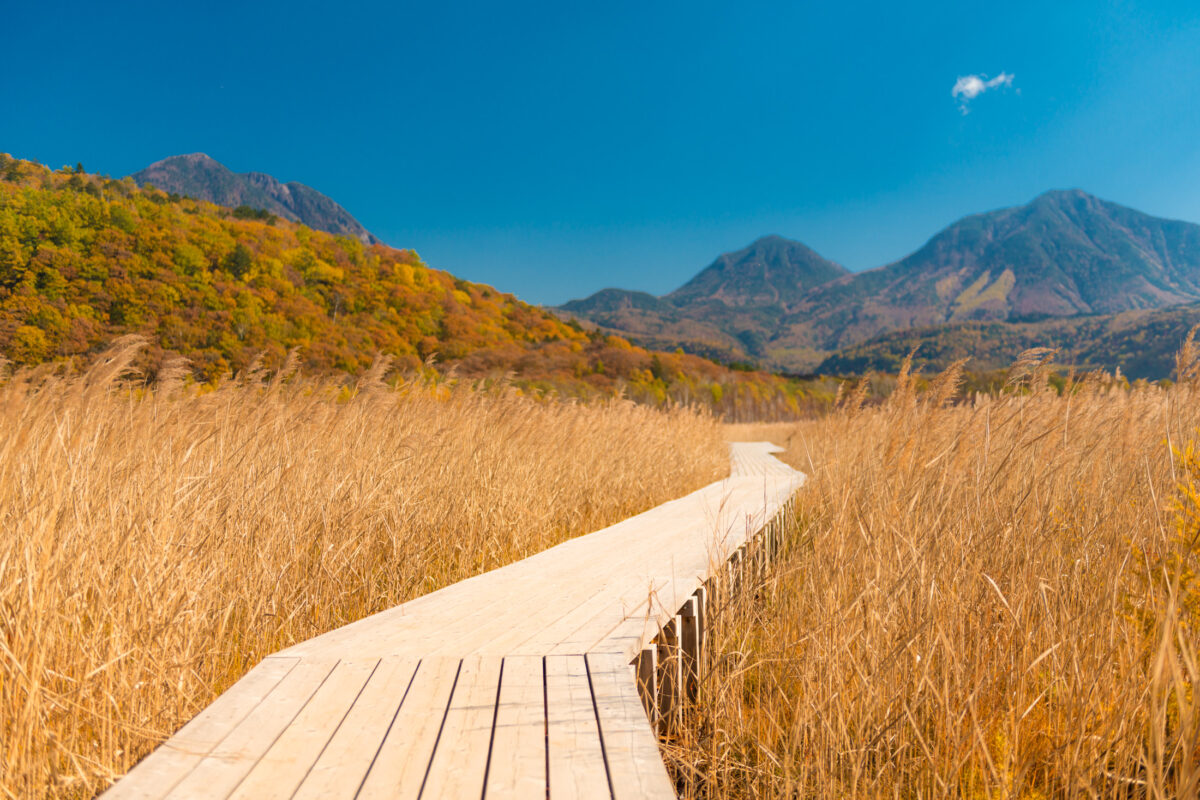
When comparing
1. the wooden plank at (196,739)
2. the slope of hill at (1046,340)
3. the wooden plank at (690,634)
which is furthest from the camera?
the slope of hill at (1046,340)

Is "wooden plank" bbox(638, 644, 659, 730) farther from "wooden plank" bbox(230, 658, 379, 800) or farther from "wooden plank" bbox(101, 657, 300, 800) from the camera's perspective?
"wooden plank" bbox(101, 657, 300, 800)

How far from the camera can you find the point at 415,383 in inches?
250

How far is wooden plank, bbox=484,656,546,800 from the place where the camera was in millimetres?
1334

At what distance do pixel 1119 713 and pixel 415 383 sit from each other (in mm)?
5948

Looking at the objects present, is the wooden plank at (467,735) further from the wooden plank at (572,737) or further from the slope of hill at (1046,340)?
the slope of hill at (1046,340)

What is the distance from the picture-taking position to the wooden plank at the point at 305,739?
130 cm

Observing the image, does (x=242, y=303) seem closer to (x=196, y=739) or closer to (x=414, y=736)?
(x=196, y=739)

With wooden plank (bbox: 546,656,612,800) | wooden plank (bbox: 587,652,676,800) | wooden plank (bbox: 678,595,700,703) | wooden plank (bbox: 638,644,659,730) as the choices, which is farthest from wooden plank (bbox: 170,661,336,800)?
wooden plank (bbox: 678,595,700,703)

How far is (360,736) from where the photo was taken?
151 centimetres

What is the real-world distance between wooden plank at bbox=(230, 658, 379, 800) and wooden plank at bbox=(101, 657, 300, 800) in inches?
5.7

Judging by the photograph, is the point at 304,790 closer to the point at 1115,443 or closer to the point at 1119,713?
the point at 1119,713

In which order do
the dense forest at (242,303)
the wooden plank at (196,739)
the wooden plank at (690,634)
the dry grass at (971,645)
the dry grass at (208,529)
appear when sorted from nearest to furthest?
the wooden plank at (196,739) < the dry grass at (971,645) < the dry grass at (208,529) < the wooden plank at (690,634) < the dense forest at (242,303)

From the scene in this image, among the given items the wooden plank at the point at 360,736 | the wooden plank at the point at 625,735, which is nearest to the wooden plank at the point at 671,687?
the wooden plank at the point at 625,735

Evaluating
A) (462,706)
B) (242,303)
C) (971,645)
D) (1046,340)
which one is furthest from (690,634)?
(1046,340)
